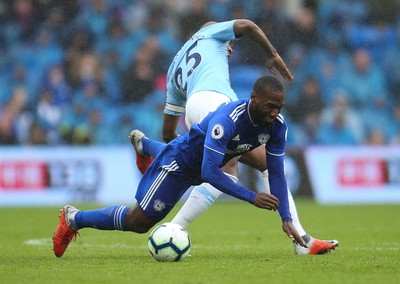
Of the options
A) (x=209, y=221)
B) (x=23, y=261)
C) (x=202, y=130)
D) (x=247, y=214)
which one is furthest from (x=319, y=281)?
(x=247, y=214)

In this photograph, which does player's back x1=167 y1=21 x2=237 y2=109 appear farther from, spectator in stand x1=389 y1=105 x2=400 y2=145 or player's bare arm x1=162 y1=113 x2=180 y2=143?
spectator in stand x1=389 y1=105 x2=400 y2=145

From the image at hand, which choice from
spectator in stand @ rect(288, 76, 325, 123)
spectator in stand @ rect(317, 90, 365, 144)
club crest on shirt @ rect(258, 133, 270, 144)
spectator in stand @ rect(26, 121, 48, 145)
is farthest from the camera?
A: spectator in stand @ rect(288, 76, 325, 123)

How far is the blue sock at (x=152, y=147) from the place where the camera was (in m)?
8.74

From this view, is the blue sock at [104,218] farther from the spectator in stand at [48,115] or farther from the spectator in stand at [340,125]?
the spectator in stand at [340,125]

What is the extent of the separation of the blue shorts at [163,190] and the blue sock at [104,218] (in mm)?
195

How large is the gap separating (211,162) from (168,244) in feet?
2.48

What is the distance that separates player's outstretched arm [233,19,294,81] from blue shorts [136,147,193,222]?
Answer: 132 centimetres

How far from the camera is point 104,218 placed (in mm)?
7875

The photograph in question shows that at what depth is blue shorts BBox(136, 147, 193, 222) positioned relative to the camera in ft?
25.5

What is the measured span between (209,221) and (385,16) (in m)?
8.73

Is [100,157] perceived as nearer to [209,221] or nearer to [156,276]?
[209,221]

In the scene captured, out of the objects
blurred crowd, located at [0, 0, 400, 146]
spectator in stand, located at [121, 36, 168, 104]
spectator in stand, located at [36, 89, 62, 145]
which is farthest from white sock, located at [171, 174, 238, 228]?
spectator in stand, located at [121, 36, 168, 104]

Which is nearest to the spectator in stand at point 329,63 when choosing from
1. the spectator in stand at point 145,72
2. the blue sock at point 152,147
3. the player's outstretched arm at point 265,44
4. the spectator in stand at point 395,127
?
the spectator in stand at point 395,127

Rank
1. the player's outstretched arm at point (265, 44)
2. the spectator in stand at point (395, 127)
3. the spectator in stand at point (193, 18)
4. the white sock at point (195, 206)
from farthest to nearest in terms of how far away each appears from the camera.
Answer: the spectator in stand at point (193, 18) → the spectator in stand at point (395, 127) → the player's outstretched arm at point (265, 44) → the white sock at point (195, 206)
